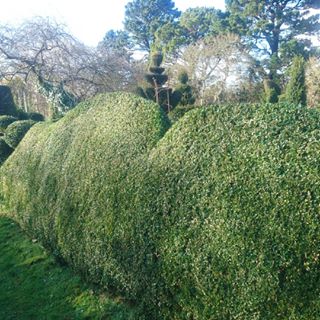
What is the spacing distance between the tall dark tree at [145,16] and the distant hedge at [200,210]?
42.0 metres

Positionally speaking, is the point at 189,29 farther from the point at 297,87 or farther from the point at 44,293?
the point at 44,293

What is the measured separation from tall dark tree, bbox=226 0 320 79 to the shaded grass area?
28967mm

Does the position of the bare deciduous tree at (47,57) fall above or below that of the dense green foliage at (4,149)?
above

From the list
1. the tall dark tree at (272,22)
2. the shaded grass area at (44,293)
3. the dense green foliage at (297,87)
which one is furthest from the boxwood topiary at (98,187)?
the tall dark tree at (272,22)

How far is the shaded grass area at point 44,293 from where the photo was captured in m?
4.92

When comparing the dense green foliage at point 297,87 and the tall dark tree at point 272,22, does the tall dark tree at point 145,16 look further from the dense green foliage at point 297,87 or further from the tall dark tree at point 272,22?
the dense green foliage at point 297,87

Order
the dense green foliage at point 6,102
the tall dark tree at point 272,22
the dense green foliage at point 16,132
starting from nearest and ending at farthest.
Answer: the dense green foliage at point 16,132 < the dense green foliage at point 6,102 < the tall dark tree at point 272,22

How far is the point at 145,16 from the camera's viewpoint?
46531 mm

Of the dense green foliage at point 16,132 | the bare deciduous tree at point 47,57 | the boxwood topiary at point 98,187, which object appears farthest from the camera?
the bare deciduous tree at point 47,57

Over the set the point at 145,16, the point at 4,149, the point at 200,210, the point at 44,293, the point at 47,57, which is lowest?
the point at 44,293

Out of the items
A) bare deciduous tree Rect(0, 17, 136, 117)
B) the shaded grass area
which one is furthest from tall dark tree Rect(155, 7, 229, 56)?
the shaded grass area

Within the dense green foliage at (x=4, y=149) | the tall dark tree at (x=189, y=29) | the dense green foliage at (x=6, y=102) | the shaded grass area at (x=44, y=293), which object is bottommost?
the shaded grass area at (x=44, y=293)

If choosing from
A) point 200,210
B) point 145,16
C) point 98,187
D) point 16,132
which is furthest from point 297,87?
point 145,16

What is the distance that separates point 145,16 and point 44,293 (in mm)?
45112
